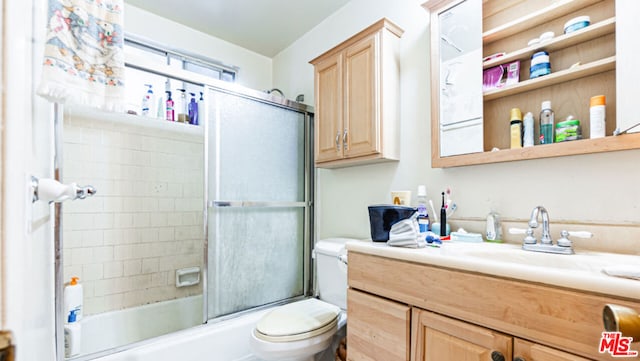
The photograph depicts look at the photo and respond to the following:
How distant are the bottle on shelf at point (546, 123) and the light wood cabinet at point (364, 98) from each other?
71 centimetres

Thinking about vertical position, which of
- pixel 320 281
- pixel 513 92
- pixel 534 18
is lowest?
pixel 320 281

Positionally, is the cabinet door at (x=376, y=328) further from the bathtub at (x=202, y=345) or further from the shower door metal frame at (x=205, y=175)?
the shower door metal frame at (x=205, y=175)

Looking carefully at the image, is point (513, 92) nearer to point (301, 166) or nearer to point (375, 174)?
point (375, 174)

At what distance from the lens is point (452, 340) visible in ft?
2.98

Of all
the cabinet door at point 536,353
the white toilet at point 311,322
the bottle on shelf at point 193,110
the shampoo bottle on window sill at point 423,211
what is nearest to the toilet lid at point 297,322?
the white toilet at point 311,322

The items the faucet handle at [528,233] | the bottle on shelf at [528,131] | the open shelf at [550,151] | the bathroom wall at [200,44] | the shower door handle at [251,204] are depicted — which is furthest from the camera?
the bathroom wall at [200,44]

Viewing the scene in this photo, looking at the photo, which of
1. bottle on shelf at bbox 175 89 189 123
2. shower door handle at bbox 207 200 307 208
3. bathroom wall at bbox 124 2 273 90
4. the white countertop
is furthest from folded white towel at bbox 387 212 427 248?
bathroom wall at bbox 124 2 273 90

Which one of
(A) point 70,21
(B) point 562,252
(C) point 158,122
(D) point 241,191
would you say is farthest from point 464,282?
(C) point 158,122

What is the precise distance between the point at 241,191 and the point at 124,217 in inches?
36.5

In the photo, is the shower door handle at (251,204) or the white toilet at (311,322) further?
the shower door handle at (251,204)

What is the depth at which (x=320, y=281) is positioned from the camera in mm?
1867

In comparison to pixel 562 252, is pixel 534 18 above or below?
above

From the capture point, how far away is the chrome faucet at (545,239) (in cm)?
106

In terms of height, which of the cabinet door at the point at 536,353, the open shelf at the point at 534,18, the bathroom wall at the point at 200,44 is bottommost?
the cabinet door at the point at 536,353
